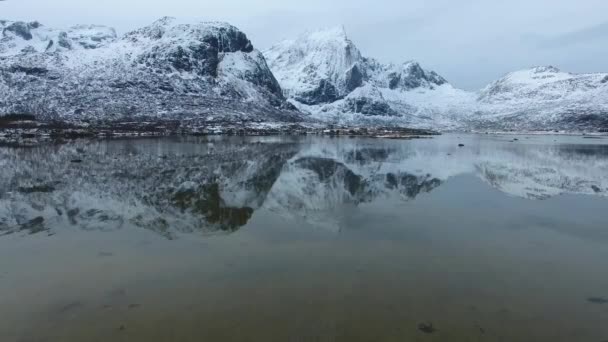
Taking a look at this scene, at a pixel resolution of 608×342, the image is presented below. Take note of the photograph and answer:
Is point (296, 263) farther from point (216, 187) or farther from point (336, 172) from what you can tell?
point (336, 172)

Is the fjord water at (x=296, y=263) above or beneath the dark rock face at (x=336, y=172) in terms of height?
above

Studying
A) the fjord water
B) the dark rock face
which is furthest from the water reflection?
the fjord water

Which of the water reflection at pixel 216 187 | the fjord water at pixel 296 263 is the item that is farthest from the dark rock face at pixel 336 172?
the fjord water at pixel 296 263

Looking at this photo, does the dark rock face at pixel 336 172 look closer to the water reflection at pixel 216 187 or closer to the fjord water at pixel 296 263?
the water reflection at pixel 216 187

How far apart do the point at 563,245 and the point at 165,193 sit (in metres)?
28.2

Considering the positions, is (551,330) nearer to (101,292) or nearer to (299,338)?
(299,338)

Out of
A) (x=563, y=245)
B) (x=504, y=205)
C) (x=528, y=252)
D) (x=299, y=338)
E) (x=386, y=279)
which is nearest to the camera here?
(x=299, y=338)

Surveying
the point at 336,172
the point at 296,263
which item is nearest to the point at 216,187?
the point at 336,172

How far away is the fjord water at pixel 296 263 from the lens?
1270cm

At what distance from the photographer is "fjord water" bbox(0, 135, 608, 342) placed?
1270cm

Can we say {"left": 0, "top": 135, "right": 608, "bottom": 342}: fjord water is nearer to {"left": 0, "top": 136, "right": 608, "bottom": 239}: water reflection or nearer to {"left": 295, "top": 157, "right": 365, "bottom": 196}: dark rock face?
{"left": 0, "top": 136, "right": 608, "bottom": 239}: water reflection

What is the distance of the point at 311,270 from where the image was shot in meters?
17.3

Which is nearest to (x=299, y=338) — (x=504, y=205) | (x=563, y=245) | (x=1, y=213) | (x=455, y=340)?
(x=455, y=340)

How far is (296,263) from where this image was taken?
59.6ft
